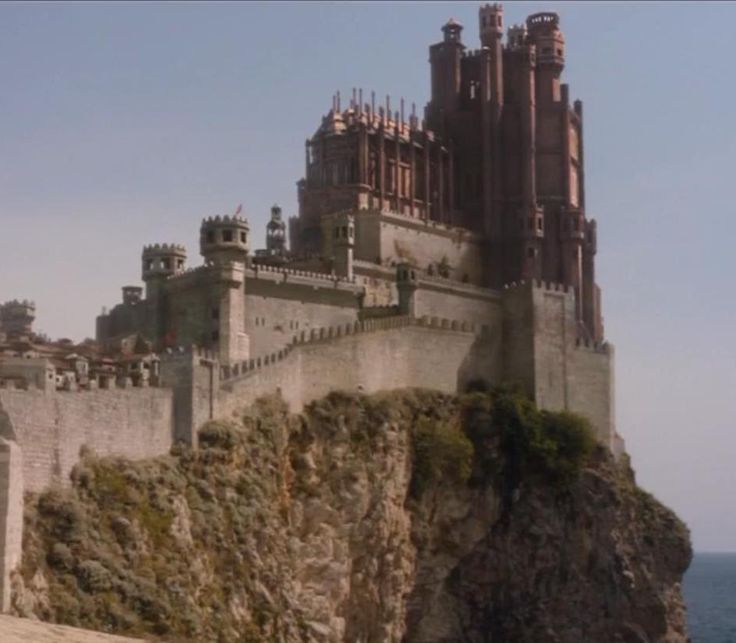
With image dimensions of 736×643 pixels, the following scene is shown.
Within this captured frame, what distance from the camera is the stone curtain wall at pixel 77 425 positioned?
58.9m

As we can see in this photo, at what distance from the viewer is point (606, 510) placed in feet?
321

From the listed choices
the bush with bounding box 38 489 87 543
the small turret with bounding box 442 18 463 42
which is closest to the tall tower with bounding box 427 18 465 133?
the small turret with bounding box 442 18 463 42

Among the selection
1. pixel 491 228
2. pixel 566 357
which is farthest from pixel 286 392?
pixel 491 228

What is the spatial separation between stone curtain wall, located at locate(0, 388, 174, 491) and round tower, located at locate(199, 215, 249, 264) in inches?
699

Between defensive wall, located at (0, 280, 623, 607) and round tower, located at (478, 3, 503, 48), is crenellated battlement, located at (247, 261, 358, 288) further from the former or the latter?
round tower, located at (478, 3, 503, 48)

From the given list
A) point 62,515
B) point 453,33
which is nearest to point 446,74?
point 453,33

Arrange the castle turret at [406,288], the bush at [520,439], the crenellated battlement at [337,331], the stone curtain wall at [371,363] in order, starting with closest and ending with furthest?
1. the crenellated battlement at [337,331]
2. the stone curtain wall at [371,363]
3. the bush at [520,439]
4. the castle turret at [406,288]

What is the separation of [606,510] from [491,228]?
2252 cm

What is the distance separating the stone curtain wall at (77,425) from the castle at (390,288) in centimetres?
8

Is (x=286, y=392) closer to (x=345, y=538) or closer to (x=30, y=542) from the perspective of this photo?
(x=345, y=538)

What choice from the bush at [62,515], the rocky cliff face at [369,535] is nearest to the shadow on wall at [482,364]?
the rocky cliff face at [369,535]

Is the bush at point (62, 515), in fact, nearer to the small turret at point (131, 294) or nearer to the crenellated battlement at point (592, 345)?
the small turret at point (131, 294)

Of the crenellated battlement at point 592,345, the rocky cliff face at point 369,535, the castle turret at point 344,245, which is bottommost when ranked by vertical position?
the rocky cliff face at point 369,535

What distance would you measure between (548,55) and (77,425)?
5943cm
